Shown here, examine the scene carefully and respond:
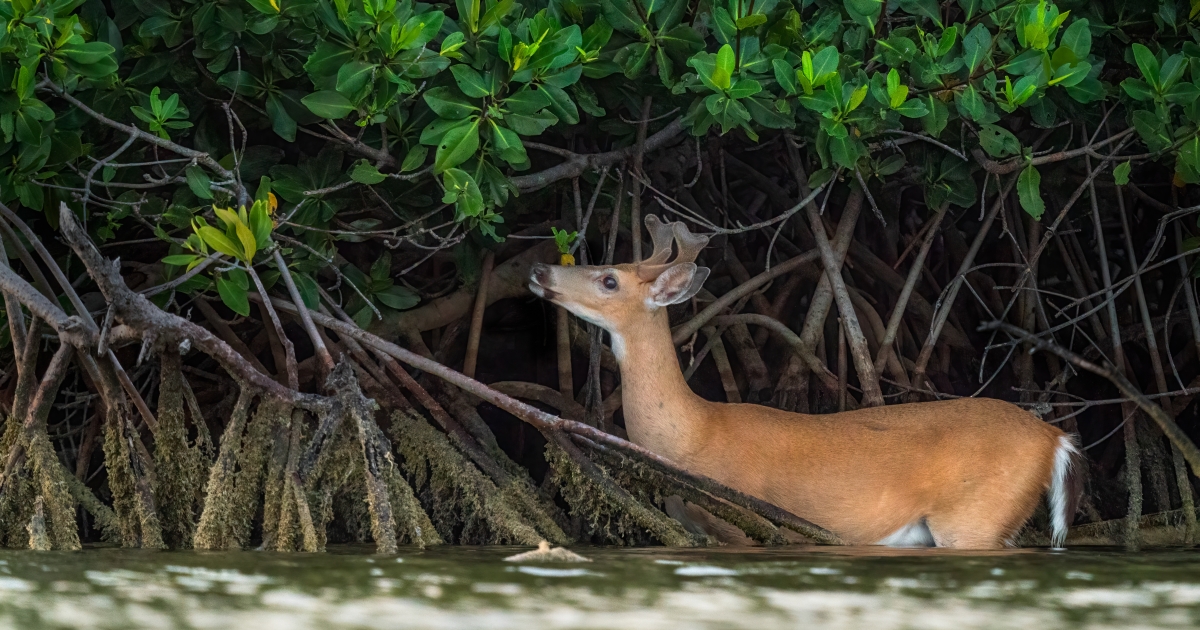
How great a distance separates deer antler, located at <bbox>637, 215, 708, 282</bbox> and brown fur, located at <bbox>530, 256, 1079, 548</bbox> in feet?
0.86

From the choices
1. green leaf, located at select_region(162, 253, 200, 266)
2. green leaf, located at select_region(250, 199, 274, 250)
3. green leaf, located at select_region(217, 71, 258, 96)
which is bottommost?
green leaf, located at select_region(162, 253, 200, 266)

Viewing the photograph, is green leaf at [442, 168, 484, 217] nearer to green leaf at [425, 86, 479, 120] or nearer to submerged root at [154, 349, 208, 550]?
green leaf at [425, 86, 479, 120]

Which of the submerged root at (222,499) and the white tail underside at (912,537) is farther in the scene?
the white tail underside at (912,537)

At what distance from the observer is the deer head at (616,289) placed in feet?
18.8

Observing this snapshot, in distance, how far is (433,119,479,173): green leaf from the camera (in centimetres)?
410

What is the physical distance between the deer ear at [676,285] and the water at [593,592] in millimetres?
2086

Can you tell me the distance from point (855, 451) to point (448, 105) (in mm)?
2468

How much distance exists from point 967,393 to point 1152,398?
1.21 metres

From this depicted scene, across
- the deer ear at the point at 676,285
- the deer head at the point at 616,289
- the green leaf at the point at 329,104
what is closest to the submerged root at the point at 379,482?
the green leaf at the point at 329,104

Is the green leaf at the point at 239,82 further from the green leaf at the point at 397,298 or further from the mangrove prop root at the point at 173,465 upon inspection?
the green leaf at the point at 397,298

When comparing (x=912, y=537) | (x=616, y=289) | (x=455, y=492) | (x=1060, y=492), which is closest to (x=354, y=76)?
(x=455, y=492)

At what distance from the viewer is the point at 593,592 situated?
287 centimetres

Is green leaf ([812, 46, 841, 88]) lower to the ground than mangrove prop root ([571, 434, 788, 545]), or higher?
higher

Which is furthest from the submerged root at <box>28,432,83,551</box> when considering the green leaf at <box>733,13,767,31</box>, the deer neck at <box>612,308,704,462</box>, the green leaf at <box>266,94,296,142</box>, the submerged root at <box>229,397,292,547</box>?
the green leaf at <box>733,13,767,31</box>
